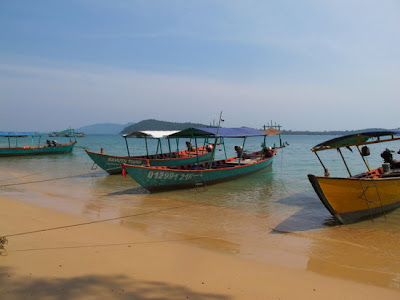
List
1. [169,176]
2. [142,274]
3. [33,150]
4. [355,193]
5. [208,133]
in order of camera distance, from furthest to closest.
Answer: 1. [33,150]
2. [208,133]
3. [169,176]
4. [355,193]
5. [142,274]

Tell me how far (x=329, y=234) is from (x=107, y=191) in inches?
384

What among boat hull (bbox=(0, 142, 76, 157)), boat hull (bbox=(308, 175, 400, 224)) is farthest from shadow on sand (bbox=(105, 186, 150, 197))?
boat hull (bbox=(0, 142, 76, 157))

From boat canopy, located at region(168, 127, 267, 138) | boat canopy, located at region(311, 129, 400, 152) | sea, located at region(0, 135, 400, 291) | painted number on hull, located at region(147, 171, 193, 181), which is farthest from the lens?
boat canopy, located at region(168, 127, 267, 138)

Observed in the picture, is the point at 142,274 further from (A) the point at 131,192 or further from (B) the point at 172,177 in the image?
(A) the point at 131,192

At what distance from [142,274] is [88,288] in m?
0.88

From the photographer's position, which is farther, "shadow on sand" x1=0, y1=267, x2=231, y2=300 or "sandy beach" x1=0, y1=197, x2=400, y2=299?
"sandy beach" x1=0, y1=197, x2=400, y2=299

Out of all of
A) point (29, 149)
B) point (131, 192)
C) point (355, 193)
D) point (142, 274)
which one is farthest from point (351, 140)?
point (29, 149)

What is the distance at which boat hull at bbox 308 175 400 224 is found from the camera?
325 inches

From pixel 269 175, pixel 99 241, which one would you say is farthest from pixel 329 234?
pixel 269 175

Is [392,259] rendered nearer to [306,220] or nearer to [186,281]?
[306,220]

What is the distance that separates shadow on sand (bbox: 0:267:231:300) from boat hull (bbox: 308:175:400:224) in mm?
5082

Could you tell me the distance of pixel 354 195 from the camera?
338 inches

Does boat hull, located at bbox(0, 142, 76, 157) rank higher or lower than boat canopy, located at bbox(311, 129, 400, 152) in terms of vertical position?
lower

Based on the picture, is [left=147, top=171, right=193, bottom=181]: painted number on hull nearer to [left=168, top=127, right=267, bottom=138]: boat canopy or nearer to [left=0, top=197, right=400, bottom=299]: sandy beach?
[left=168, top=127, right=267, bottom=138]: boat canopy
